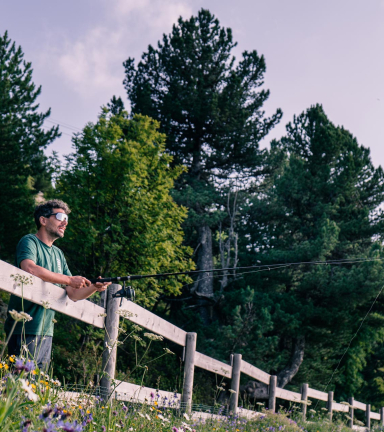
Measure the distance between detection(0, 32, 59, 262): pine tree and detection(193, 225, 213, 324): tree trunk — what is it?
7226mm

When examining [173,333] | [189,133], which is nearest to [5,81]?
[189,133]

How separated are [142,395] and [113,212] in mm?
12511

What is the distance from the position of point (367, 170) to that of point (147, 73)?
11.0m

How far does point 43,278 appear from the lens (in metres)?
3.54

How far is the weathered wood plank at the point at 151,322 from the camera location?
4555 mm

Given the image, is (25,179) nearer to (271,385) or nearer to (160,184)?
(160,184)

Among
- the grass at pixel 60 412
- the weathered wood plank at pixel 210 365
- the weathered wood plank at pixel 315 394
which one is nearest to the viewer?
the grass at pixel 60 412

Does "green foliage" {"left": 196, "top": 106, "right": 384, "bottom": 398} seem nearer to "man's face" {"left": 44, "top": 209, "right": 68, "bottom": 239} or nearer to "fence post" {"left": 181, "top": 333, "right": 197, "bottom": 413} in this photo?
"fence post" {"left": 181, "top": 333, "right": 197, "bottom": 413}

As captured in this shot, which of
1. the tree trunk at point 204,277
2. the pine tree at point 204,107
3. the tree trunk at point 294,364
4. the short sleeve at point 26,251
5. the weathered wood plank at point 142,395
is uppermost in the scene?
the pine tree at point 204,107

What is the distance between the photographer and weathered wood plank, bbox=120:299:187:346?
4555 millimetres

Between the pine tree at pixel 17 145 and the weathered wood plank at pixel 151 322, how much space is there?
641 inches

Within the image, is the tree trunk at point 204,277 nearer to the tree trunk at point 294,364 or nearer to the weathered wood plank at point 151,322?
the tree trunk at point 294,364

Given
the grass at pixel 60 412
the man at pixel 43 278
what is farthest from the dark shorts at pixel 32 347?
the grass at pixel 60 412

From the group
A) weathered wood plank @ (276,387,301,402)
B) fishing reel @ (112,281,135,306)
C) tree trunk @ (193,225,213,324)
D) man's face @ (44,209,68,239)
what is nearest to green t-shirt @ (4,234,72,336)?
man's face @ (44,209,68,239)
